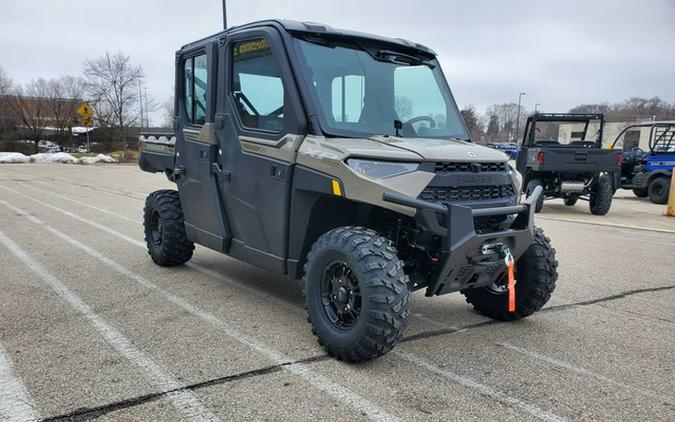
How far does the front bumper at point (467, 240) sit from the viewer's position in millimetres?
3461

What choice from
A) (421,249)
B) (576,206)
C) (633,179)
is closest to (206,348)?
(421,249)

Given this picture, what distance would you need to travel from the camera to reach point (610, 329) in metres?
4.50

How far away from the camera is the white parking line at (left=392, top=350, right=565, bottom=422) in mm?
3014

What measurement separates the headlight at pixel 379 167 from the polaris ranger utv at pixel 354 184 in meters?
0.01

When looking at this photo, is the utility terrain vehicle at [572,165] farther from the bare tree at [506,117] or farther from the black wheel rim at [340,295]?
the bare tree at [506,117]

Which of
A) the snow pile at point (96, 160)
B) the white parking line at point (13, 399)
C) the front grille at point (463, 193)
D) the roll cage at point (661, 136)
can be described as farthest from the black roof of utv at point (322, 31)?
the snow pile at point (96, 160)

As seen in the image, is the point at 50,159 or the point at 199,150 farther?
the point at 50,159

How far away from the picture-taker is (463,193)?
12.6 ft

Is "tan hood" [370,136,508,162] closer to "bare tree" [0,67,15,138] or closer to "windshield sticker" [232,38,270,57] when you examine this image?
"windshield sticker" [232,38,270,57]

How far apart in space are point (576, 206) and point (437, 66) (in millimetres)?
12123

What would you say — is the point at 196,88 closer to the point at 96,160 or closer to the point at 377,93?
the point at 377,93

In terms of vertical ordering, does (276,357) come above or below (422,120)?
below

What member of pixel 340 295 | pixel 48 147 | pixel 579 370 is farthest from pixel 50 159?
pixel 579 370

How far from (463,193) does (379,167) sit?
→ 673mm
